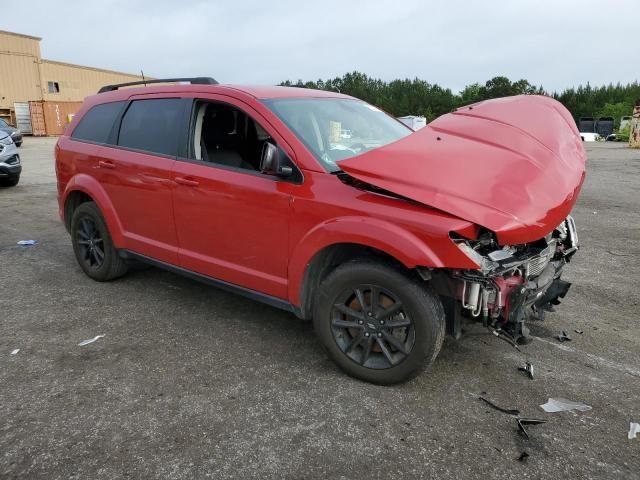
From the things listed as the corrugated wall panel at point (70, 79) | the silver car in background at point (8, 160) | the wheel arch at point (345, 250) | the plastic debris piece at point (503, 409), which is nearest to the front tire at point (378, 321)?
the wheel arch at point (345, 250)

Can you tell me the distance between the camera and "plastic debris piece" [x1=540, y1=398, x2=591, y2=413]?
111 inches

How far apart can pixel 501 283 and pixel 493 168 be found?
0.65m

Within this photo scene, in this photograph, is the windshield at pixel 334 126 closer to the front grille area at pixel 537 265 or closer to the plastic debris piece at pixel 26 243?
the front grille area at pixel 537 265

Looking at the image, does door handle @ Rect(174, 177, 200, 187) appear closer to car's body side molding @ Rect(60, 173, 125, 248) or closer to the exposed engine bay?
car's body side molding @ Rect(60, 173, 125, 248)

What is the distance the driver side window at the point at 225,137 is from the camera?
383 cm

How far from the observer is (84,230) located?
4906 millimetres

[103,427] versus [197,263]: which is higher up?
[197,263]

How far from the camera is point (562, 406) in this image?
2846 millimetres

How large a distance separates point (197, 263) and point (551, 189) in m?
2.52

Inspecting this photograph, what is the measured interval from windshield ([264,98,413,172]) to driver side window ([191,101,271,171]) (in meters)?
0.38

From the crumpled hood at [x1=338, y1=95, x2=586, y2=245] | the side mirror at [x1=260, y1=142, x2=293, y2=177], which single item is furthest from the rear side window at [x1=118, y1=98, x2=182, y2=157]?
the crumpled hood at [x1=338, y1=95, x2=586, y2=245]

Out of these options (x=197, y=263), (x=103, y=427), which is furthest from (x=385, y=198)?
(x=103, y=427)

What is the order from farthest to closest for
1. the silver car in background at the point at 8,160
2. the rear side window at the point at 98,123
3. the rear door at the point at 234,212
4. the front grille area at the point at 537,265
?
the silver car in background at the point at 8,160, the rear side window at the point at 98,123, the rear door at the point at 234,212, the front grille area at the point at 537,265

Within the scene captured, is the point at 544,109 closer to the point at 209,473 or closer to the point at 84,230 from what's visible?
the point at 209,473
